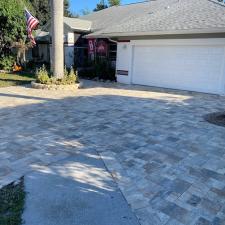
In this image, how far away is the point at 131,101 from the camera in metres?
9.87

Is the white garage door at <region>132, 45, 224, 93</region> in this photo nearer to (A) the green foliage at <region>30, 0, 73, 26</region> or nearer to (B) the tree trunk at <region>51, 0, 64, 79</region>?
(B) the tree trunk at <region>51, 0, 64, 79</region>

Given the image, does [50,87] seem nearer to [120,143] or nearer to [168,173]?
[120,143]

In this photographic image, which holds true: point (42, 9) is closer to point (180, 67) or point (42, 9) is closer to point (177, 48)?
point (177, 48)

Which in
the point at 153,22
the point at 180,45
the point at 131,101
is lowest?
the point at 131,101

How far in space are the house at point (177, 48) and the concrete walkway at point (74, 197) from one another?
8550 mm

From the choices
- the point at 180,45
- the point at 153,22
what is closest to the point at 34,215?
the point at 180,45

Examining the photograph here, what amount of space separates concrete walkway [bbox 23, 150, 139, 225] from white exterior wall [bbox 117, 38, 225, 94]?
28.1ft

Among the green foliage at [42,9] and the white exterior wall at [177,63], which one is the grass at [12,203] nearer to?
the white exterior wall at [177,63]

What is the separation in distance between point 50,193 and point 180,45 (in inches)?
405

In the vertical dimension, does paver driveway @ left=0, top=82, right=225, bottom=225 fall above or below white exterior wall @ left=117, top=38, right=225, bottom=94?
below

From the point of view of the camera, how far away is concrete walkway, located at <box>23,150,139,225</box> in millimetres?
3027

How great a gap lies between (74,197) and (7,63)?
1744cm

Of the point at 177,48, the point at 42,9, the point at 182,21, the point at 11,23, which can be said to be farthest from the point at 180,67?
the point at 42,9

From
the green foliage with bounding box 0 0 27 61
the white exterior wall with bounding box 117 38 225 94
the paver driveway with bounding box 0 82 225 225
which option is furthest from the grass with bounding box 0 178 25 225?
the green foliage with bounding box 0 0 27 61
